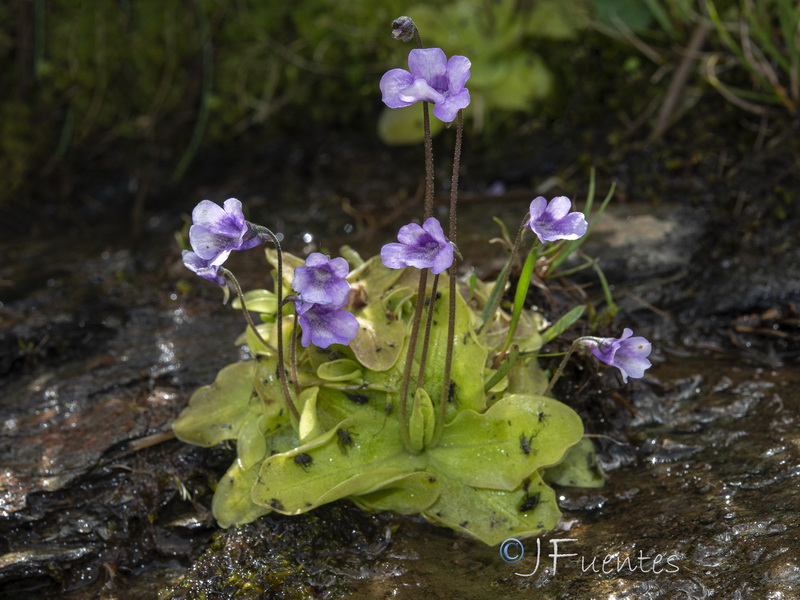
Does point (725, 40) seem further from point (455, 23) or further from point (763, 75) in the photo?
point (455, 23)

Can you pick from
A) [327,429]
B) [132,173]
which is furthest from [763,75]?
[132,173]

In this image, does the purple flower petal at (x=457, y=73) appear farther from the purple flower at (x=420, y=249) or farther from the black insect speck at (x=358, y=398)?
the black insect speck at (x=358, y=398)

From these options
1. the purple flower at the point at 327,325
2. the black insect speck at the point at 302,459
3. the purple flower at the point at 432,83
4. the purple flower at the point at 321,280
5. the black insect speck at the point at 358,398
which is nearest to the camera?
the purple flower at the point at 432,83

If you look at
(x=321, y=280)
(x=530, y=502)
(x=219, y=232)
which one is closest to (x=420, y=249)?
(x=321, y=280)

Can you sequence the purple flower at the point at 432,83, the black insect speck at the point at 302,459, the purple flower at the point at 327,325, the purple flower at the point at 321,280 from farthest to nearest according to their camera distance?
the black insect speck at the point at 302,459 < the purple flower at the point at 327,325 < the purple flower at the point at 321,280 < the purple flower at the point at 432,83

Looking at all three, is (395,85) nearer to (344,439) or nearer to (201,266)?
(201,266)

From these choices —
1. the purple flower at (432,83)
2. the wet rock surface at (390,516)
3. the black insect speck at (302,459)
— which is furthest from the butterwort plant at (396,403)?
the purple flower at (432,83)

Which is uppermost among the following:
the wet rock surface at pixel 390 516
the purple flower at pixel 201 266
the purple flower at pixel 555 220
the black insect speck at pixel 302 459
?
the purple flower at pixel 555 220

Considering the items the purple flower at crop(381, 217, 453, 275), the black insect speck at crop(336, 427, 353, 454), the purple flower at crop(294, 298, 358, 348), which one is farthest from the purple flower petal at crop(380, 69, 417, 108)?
the black insect speck at crop(336, 427, 353, 454)
